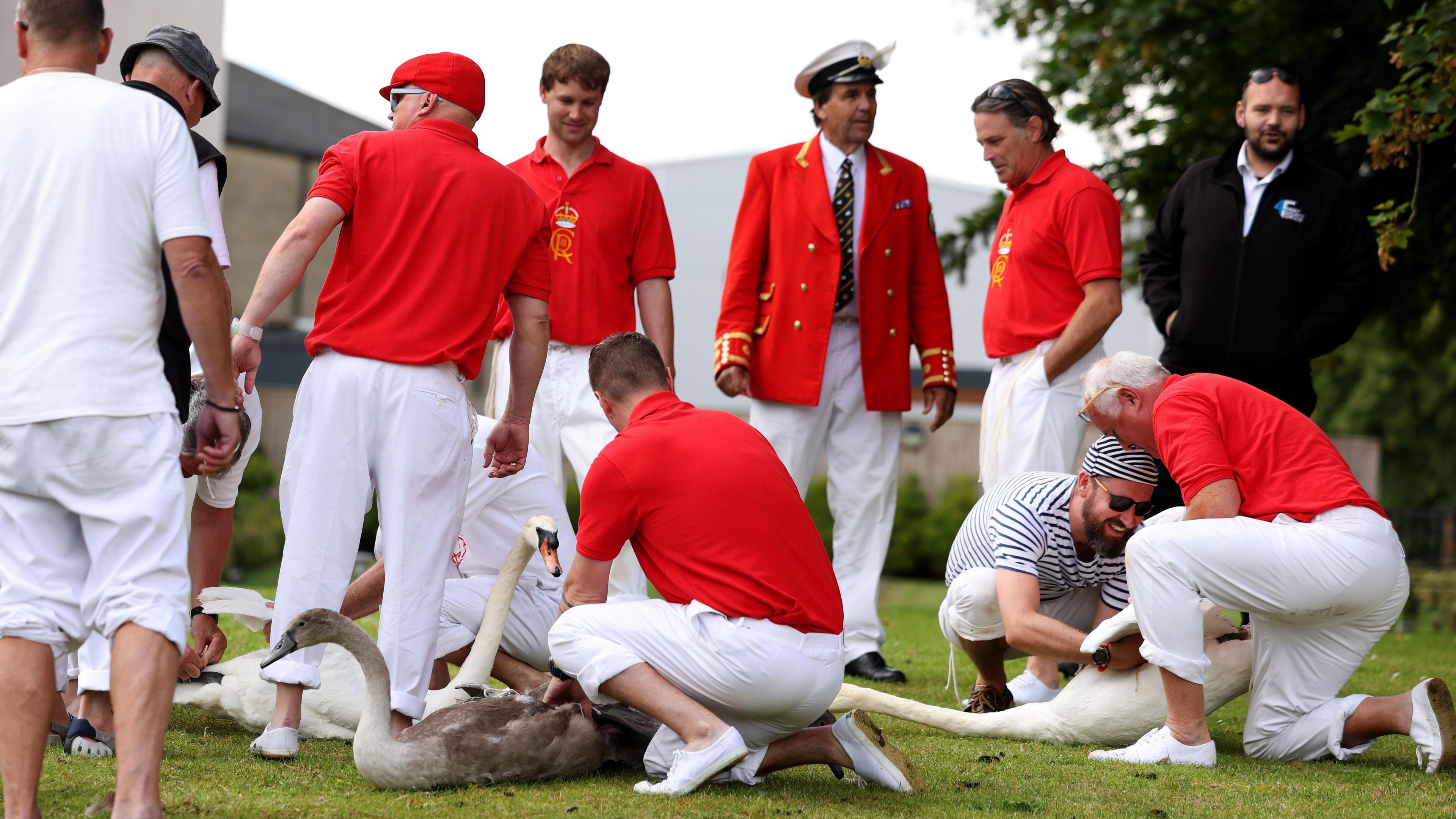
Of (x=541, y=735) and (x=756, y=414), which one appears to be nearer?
(x=541, y=735)

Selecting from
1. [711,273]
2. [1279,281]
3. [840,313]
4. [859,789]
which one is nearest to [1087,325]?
[1279,281]

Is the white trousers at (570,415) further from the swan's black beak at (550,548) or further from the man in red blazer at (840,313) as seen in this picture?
the swan's black beak at (550,548)

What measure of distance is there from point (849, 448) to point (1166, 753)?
2.68 m

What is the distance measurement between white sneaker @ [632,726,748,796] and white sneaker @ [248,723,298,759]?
1.18 metres

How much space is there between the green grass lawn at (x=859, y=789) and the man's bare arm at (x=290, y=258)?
132cm

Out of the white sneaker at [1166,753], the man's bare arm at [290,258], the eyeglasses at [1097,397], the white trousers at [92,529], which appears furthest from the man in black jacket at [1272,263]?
the white trousers at [92,529]

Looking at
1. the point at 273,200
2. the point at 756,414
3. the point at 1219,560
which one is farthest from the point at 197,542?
the point at 273,200

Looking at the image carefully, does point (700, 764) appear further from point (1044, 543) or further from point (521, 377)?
point (1044, 543)

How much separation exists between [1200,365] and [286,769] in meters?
4.55

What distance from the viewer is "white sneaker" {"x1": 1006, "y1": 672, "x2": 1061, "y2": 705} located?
5.72m

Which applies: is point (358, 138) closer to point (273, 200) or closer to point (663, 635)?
point (663, 635)

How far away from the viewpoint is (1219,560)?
4.51m

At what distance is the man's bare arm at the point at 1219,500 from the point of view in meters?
4.59

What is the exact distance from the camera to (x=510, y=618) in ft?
17.1
